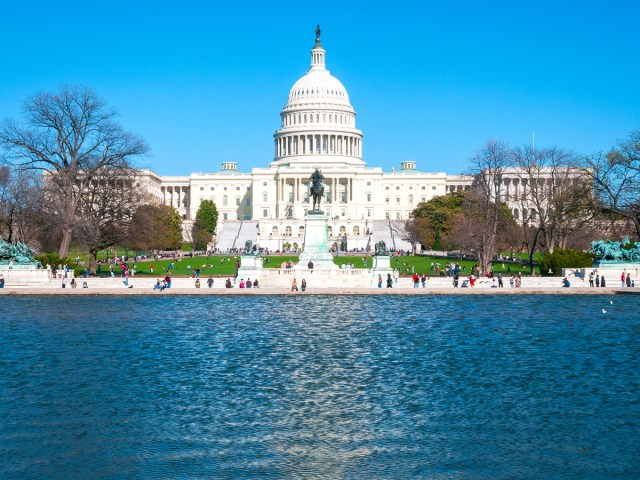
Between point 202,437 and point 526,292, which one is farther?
point 526,292

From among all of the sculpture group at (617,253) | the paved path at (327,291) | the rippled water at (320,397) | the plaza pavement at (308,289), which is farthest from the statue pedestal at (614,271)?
Answer: the rippled water at (320,397)

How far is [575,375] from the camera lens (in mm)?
22125

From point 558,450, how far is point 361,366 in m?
8.36

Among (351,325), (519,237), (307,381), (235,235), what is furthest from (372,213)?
(307,381)

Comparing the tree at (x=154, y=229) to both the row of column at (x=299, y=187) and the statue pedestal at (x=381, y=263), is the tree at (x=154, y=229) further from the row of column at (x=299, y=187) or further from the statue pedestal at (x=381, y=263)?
the row of column at (x=299, y=187)

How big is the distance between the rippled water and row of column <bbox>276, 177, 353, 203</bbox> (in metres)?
122

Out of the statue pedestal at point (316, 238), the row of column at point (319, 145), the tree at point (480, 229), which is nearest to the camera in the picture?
the statue pedestal at point (316, 238)

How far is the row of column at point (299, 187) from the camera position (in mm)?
156125

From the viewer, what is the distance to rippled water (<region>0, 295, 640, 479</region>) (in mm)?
14930

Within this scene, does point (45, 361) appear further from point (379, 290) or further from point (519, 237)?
point (519, 237)

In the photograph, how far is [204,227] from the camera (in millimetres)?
121812

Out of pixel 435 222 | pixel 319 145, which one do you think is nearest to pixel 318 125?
pixel 319 145

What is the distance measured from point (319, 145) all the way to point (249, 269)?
117 m

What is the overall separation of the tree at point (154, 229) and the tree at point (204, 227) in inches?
144
